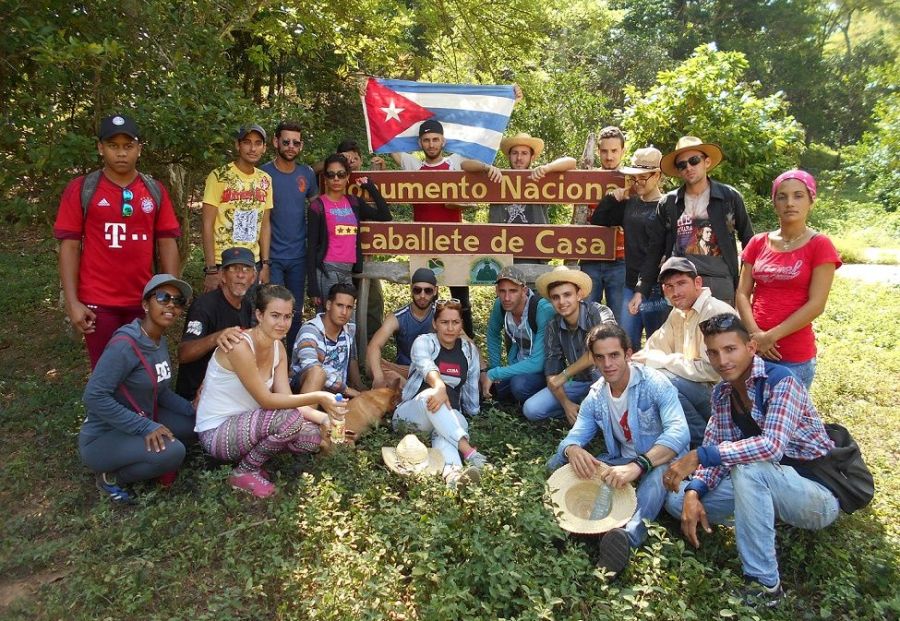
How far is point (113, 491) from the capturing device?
4.20 meters

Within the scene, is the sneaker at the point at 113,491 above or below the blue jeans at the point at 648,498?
below

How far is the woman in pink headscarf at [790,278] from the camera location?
13.3ft

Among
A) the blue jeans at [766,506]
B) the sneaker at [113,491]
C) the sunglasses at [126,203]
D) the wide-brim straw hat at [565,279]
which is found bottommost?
the sneaker at [113,491]

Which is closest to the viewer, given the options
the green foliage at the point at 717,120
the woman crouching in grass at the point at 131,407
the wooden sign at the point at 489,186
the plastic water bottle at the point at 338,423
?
the woman crouching in grass at the point at 131,407

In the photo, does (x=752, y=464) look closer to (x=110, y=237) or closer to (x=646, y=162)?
(x=646, y=162)

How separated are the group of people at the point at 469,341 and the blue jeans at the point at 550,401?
0.02 meters

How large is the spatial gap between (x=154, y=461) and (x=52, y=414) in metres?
1.90

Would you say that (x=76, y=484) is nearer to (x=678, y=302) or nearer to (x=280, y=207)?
(x=280, y=207)

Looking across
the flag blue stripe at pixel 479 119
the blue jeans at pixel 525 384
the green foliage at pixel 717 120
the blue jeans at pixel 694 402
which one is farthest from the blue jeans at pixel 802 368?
the green foliage at pixel 717 120

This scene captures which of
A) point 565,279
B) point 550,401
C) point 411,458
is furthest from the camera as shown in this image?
point 550,401

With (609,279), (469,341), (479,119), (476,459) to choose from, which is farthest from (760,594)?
(479,119)

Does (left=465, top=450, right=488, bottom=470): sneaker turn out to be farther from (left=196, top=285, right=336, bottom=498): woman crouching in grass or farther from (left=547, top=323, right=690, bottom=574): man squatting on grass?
(left=196, top=285, right=336, bottom=498): woman crouching in grass

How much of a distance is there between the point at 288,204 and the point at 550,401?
2.66 meters

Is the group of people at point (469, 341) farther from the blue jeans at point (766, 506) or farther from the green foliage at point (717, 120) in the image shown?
the green foliage at point (717, 120)
